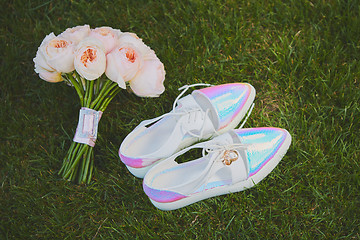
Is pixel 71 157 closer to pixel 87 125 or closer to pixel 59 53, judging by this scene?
pixel 87 125

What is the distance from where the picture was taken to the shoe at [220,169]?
61.9 inches

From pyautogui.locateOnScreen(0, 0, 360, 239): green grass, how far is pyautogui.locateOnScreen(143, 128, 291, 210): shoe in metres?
0.08

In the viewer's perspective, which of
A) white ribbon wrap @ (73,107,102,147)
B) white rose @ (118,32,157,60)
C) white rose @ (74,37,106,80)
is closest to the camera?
white rose @ (74,37,106,80)

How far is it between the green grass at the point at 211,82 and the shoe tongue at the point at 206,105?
0.22 metres

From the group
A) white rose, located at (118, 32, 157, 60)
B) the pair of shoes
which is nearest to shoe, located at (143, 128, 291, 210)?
the pair of shoes

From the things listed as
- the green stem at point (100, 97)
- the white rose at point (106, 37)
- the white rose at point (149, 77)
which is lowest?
the green stem at point (100, 97)

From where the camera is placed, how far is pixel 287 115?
182cm

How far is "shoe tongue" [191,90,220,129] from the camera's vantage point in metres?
1.70

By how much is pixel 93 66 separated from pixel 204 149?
1.93 ft

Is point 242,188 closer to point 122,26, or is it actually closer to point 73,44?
point 73,44

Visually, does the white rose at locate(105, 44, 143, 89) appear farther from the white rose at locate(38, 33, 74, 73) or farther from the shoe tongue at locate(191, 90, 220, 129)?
the shoe tongue at locate(191, 90, 220, 129)

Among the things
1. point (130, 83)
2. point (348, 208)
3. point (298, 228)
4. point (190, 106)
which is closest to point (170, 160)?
point (190, 106)

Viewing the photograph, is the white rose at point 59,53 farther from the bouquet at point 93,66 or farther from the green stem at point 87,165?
the green stem at point 87,165

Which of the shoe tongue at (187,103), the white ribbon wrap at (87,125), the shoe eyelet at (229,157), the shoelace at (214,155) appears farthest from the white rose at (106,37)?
the shoe eyelet at (229,157)
